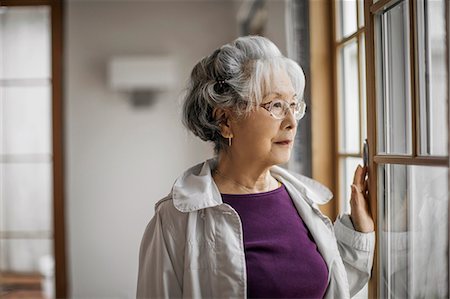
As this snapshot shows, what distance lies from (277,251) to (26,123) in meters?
3.75

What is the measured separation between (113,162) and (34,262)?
3.71ft

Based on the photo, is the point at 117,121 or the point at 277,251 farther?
the point at 117,121

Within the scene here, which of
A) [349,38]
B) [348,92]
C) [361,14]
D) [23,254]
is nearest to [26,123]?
[23,254]

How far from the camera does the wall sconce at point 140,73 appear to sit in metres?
4.36

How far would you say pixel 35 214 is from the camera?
496 centimetres

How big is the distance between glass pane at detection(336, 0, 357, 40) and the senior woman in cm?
56

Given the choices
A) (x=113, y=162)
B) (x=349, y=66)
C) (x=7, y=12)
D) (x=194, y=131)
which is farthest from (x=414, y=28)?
(x=7, y=12)

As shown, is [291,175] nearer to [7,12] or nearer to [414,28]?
[414,28]

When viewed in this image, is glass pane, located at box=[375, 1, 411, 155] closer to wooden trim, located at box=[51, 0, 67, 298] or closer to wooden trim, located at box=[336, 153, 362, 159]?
wooden trim, located at box=[336, 153, 362, 159]

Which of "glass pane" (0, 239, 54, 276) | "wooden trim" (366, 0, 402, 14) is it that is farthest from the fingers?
"glass pane" (0, 239, 54, 276)

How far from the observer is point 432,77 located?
4.46 feet

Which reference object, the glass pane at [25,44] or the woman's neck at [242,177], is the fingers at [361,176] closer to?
the woman's neck at [242,177]

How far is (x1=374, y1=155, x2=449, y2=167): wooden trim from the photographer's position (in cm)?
127

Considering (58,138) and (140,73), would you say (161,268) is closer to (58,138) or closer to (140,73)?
(140,73)
